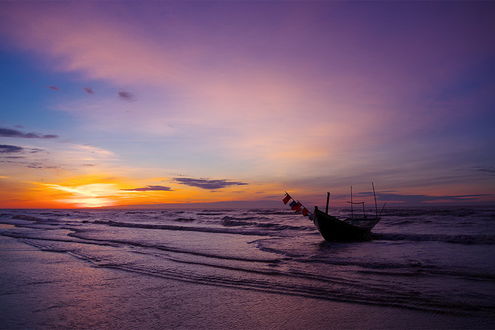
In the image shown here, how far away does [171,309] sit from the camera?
6.41m

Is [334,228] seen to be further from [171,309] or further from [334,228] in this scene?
[171,309]

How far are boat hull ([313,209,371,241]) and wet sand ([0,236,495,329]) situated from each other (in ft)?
43.6

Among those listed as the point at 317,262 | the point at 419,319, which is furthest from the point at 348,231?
the point at 419,319

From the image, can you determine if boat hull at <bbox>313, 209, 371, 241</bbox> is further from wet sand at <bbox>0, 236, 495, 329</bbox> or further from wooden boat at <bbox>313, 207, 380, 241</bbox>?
wet sand at <bbox>0, 236, 495, 329</bbox>

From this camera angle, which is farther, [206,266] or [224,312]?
[206,266]

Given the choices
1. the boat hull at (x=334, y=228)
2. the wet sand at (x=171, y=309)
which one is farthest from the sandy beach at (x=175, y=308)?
the boat hull at (x=334, y=228)

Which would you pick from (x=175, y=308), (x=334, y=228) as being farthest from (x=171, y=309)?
(x=334, y=228)

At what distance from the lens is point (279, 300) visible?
22.9ft

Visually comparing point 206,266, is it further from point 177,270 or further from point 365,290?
point 365,290

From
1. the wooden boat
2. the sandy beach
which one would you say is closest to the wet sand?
the sandy beach

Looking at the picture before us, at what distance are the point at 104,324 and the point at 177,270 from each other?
5.01 meters

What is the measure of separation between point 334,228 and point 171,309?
51.2 ft

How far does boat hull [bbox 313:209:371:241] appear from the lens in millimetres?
19953

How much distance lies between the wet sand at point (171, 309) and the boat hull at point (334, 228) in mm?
Answer: 13277
